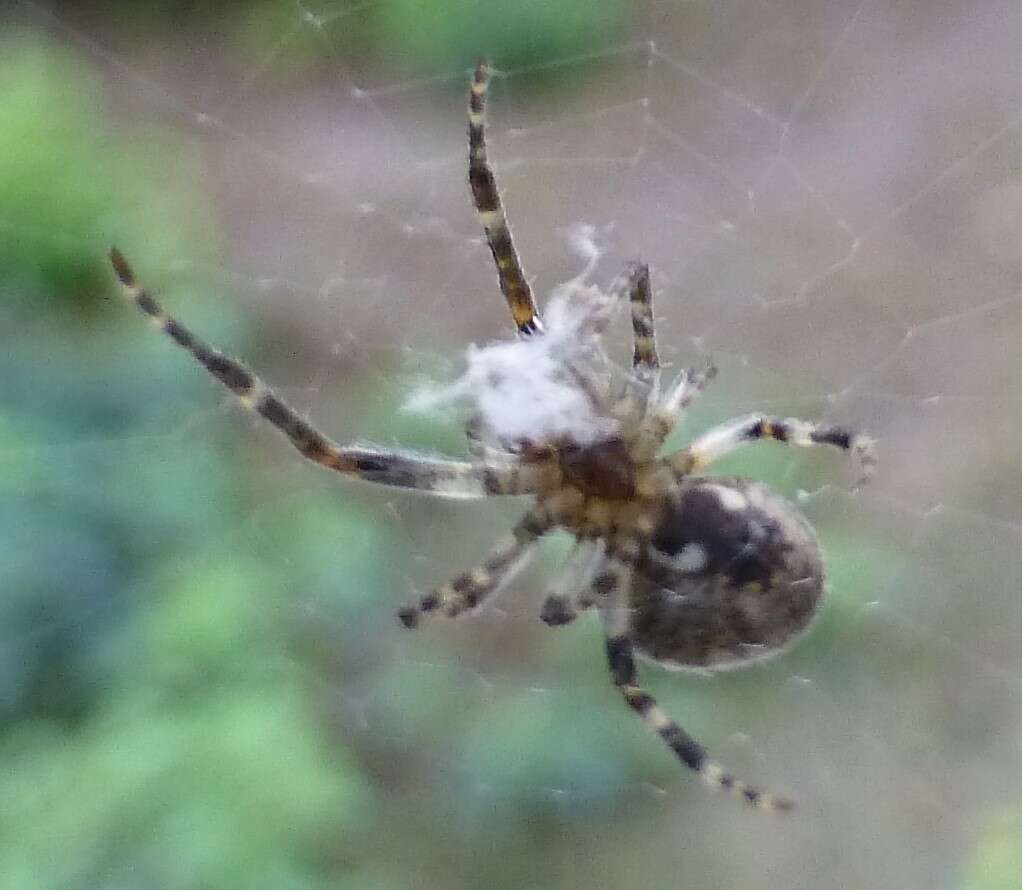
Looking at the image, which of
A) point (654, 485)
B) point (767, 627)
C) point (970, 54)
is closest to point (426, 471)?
point (654, 485)

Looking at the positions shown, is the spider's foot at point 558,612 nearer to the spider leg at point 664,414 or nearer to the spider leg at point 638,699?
the spider leg at point 638,699

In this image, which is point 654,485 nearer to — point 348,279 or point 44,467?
point 44,467

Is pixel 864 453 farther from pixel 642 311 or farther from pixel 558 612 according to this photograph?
pixel 558 612

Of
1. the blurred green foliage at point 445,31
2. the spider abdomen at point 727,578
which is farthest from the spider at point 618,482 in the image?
the blurred green foliage at point 445,31

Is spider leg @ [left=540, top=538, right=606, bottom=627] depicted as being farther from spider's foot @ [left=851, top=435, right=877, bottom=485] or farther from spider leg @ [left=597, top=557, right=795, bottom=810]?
spider's foot @ [left=851, top=435, right=877, bottom=485]

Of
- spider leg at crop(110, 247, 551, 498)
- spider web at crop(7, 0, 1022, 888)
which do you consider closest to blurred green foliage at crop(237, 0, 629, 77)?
spider web at crop(7, 0, 1022, 888)
